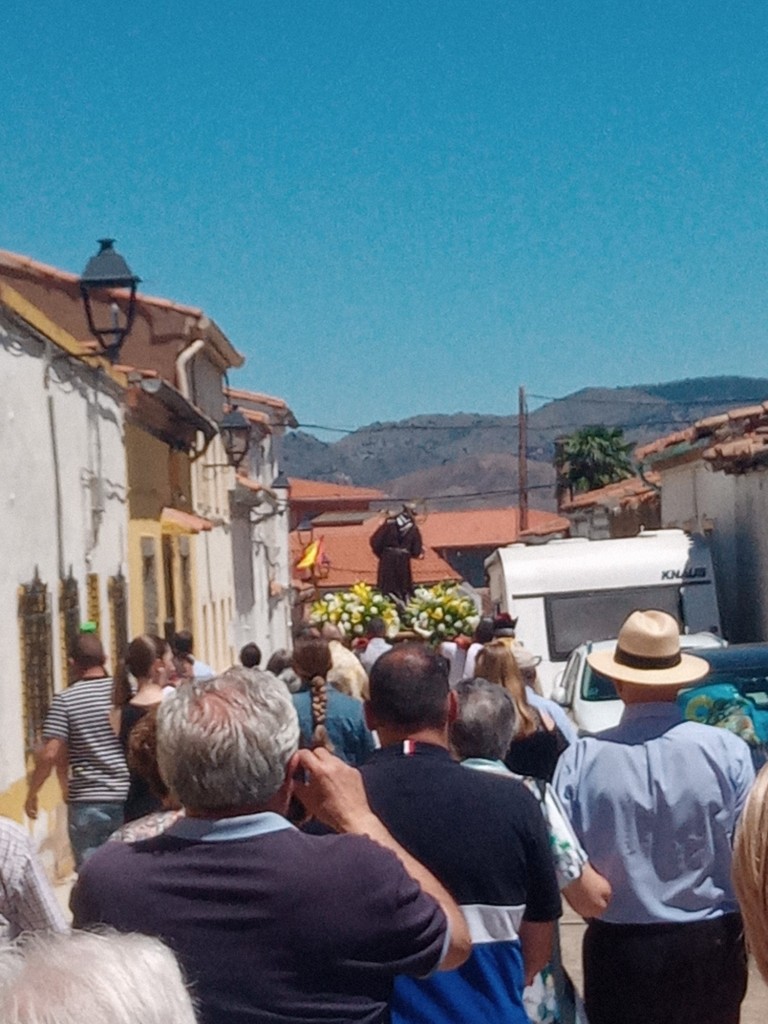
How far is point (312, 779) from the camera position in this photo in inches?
138

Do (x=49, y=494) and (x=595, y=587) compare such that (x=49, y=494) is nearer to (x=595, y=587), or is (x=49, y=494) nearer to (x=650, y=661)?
(x=650, y=661)

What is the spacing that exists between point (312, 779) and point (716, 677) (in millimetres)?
8295

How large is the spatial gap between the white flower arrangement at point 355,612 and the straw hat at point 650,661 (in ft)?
47.8

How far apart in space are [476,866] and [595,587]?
16.7 m

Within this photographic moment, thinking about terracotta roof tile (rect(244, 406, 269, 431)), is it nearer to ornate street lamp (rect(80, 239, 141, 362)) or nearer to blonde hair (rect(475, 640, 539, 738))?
ornate street lamp (rect(80, 239, 141, 362))

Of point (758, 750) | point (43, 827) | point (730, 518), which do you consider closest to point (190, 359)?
point (730, 518)

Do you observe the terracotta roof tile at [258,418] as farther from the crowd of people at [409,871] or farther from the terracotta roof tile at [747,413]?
the crowd of people at [409,871]

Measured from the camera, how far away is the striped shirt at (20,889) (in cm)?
368

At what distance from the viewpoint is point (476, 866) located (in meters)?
3.95

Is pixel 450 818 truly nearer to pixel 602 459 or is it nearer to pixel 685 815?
pixel 685 815

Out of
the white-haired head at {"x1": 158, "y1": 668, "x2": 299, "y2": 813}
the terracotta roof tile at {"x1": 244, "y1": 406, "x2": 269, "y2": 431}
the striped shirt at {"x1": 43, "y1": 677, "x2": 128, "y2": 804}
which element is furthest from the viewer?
the terracotta roof tile at {"x1": 244, "y1": 406, "x2": 269, "y2": 431}

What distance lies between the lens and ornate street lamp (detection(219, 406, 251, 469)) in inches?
1029

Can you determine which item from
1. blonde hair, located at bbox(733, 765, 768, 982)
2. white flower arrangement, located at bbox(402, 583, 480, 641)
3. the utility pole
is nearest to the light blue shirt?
blonde hair, located at bbox(733, 765, 768, 982)

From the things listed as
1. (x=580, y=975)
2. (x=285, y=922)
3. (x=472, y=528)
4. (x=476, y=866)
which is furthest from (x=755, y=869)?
(x=472, y=528)
